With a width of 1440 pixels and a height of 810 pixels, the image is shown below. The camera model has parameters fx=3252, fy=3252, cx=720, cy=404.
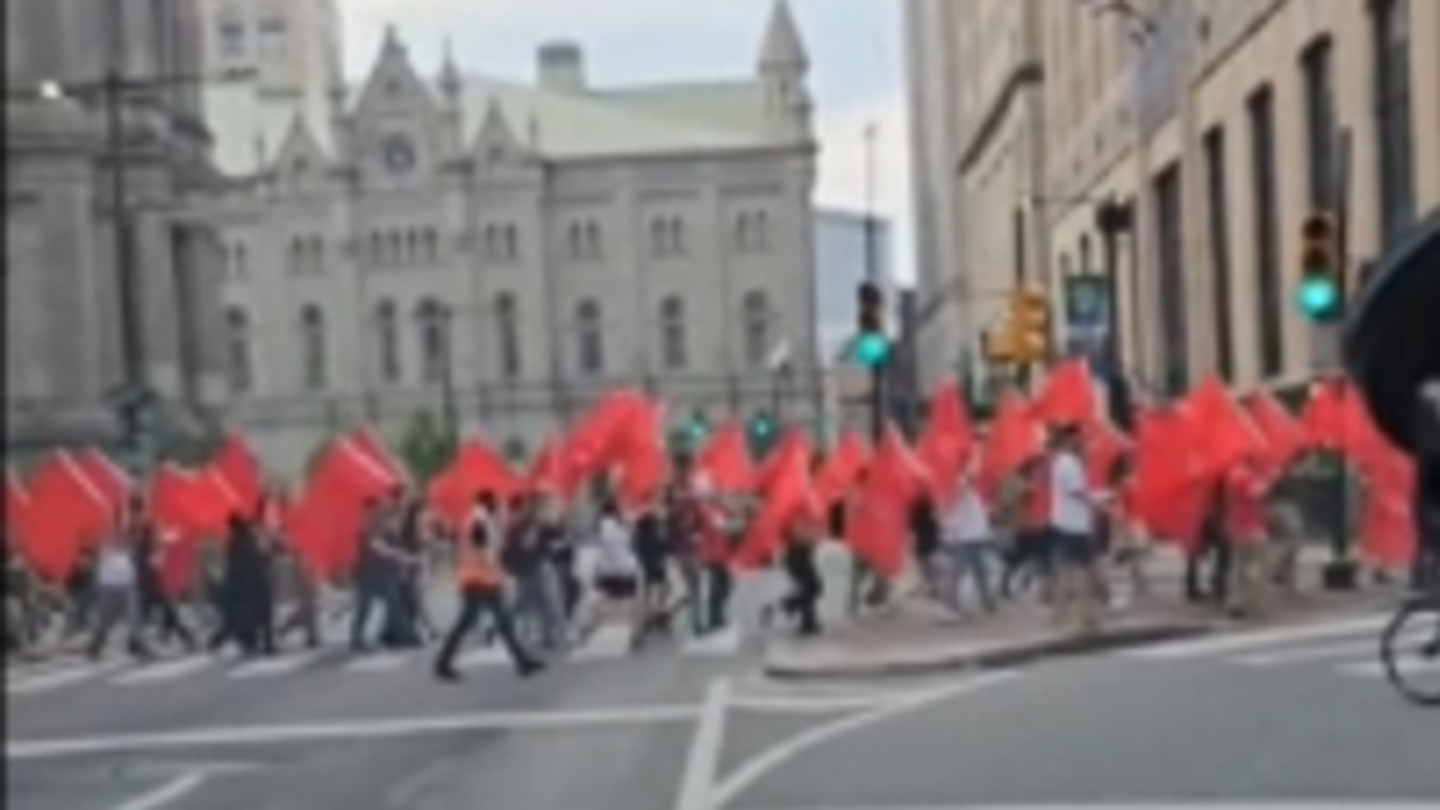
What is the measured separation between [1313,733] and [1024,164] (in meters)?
64.7

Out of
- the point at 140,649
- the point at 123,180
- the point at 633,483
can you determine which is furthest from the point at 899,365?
the point at 123,180

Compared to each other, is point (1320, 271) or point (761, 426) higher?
point (1320, 271)

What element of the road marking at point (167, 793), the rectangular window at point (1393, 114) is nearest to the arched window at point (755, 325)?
the road marking at point (167, 793)

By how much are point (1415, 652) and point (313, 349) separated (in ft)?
40.3

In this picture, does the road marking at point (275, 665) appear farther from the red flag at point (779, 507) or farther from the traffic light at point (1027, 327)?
the traffic light at point (1027, 327)

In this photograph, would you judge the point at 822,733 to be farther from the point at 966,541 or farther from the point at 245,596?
the point at 966,541

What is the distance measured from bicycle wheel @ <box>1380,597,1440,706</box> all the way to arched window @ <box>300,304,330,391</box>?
11.1 metres

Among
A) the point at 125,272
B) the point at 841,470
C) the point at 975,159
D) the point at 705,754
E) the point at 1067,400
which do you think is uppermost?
the point at 975,159

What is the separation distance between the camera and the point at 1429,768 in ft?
48.7

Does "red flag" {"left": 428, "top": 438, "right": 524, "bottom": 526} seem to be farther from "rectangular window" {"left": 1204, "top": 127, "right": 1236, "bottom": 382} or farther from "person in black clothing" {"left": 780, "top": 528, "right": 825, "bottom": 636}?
"rectangular window" {"left": 1204, "top": 127, "right": 1236, "bottom": 382}

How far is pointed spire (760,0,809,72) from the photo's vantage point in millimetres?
5703

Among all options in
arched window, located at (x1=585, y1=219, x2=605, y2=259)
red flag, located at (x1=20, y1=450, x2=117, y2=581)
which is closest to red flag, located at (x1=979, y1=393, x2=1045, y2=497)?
arched window, located at (x1=585, y1=219, x2=605, y2=259)

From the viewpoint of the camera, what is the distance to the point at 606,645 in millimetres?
30547

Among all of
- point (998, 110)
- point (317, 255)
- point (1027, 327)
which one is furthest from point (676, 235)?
point (998, 110)
